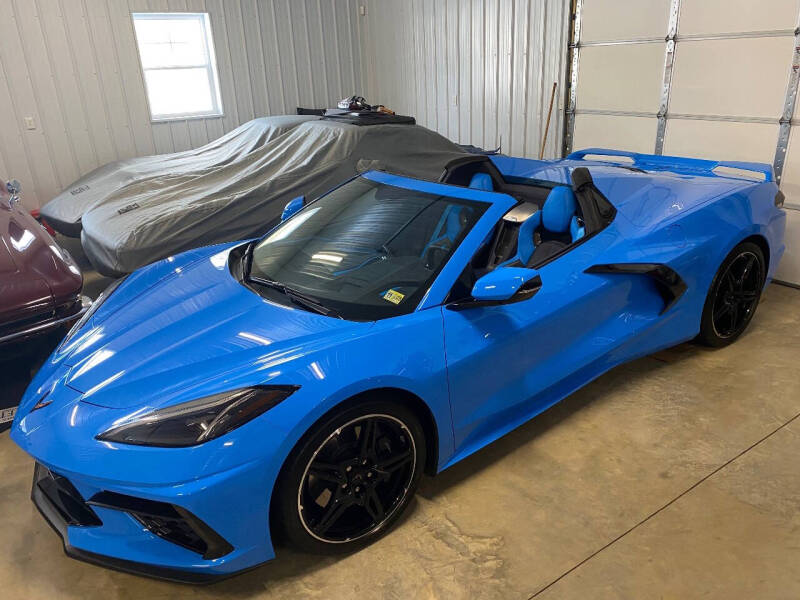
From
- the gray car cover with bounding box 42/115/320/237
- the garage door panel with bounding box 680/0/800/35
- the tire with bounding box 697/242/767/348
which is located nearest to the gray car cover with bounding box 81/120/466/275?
the gray car cover with bounding box 42/115/320/237

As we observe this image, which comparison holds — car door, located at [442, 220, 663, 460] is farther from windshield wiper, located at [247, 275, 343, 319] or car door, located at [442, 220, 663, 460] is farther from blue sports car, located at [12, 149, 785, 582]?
windshield wiper, located at [247, 275, 343, 319]

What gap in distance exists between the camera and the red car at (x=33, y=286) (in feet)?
9.71

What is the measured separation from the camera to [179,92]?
786 cm

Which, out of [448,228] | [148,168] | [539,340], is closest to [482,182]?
[448,228]

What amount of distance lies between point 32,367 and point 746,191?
4021 millimetres

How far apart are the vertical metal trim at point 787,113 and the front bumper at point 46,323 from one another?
4.98 meters

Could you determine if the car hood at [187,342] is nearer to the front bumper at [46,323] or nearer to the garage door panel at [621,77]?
the front bumper at [46,323]

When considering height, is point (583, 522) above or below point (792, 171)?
below

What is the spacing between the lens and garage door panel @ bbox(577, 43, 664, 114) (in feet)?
17.7

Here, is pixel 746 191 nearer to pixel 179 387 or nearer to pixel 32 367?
pixel 179 387

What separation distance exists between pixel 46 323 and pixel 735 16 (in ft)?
17.3

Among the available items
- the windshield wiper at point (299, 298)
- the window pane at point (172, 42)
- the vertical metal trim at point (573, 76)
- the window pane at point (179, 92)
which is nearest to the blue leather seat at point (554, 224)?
the windshield wiper at point (299, 298)

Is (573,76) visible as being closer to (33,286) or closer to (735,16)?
(735,16)

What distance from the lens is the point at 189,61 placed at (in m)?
7.75
